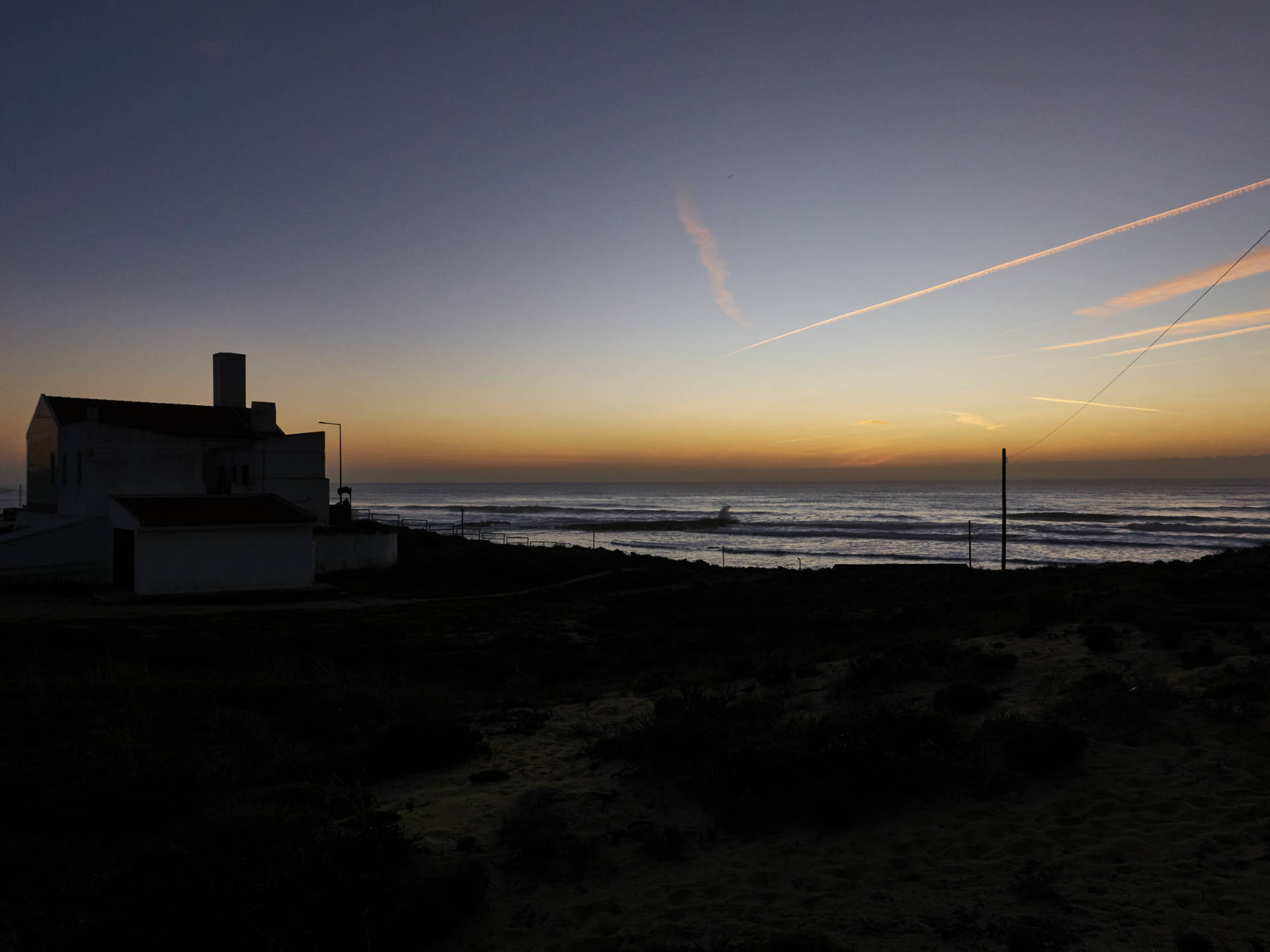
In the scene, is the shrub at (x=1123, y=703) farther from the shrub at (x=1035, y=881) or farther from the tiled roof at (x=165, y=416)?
the tiled roof at (x=165, y=416)

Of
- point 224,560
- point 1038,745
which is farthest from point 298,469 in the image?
point 1038,745

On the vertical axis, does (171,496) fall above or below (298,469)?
below

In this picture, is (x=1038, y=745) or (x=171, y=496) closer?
(x=1038, y=745)

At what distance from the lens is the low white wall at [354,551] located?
3222 cm

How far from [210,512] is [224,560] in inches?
75.5

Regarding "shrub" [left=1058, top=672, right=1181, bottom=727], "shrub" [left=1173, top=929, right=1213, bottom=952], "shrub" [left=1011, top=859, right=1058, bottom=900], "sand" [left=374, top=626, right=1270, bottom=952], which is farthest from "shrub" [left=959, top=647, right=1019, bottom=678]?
"shrub" [left=1173, top=929, right=1213, bottom=952]

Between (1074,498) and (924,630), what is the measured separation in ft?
396

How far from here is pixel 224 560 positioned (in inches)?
Answer: 999

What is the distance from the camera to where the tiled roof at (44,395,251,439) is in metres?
31.0

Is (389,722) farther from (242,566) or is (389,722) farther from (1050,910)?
(242,566)

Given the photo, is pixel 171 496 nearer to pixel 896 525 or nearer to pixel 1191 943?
pixel 1191 943

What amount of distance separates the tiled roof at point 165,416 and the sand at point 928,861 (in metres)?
29.6

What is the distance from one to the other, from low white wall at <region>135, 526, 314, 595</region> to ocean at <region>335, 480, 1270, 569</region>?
3298 centimetres

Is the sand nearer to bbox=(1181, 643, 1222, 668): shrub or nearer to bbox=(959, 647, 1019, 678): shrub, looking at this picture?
bbox=(1181, 643, 1222, 668): shrub
